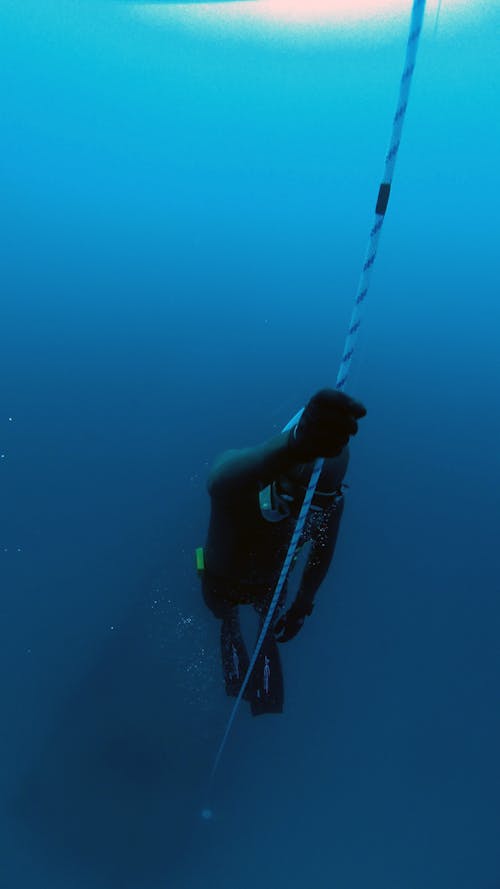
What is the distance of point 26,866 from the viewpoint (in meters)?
2.02

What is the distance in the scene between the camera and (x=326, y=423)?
2.48 feet

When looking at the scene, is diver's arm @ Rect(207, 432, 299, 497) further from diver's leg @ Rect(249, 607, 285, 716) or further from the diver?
diver's leg @ Rect(249, 607, 285, 716)

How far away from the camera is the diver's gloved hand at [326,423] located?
744 mm

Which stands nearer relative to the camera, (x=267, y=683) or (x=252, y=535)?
(x=252, y=535)

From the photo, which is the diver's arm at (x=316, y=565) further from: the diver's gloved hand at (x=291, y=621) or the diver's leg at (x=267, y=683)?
the diver's leg at (x=267, y=683)

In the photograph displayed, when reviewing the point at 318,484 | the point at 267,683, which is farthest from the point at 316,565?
the point at 267,683

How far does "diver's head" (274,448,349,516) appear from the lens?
1.04 meters

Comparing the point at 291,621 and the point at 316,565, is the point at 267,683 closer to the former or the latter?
the point at 291,621

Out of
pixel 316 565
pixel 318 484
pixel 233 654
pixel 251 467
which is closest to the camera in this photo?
pixel 251 467

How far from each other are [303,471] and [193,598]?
1.30 m

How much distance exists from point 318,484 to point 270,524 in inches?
8.8

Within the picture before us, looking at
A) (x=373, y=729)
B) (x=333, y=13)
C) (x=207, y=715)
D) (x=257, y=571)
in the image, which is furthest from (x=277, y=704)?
(x=333, y=13)

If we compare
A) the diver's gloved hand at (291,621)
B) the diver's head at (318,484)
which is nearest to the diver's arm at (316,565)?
the diver's gloved hand at (291,621)

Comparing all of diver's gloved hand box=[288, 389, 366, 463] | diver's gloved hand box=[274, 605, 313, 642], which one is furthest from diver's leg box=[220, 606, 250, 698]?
diver's gloved hand box=[288, 389, 366, 463]
